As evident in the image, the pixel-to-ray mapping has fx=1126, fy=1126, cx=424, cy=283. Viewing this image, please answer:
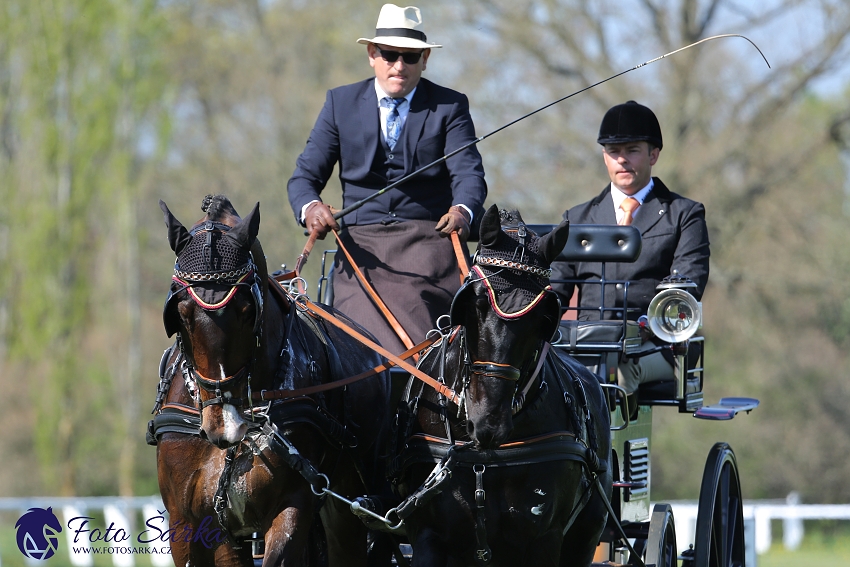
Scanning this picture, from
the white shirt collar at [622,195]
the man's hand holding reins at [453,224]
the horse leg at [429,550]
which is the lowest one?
the horse leg at [429,550]

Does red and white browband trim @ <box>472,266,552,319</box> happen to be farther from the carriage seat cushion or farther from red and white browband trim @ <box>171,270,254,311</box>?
the carriage seat cushion

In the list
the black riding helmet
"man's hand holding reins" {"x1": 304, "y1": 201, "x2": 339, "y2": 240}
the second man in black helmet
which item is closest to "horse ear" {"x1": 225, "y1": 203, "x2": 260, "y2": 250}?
"man's hand holding reins" {"x1": 304, "y1": 201, "x2": 339, "y2": 240}

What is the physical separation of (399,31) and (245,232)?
1.80 metres

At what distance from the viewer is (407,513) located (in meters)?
3.88

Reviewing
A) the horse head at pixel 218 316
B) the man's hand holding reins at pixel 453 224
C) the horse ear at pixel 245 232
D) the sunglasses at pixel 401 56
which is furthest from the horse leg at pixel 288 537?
the sunglasses at pixel 401 56

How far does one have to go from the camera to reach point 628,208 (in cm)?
609

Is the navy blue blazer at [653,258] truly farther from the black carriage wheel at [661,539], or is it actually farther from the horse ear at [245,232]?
the horse ear at [245,232]

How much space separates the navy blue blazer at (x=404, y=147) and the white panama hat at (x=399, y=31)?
292mm

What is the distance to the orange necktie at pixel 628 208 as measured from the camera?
19.9 feet

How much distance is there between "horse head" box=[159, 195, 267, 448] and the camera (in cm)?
346

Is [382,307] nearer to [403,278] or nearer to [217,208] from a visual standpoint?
[403,278]

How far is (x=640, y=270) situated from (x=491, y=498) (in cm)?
239

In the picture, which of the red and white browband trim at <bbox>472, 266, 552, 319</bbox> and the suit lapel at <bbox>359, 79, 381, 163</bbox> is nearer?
the red and white browband trim at <bbox>472, 266, 552, 319</bbox>

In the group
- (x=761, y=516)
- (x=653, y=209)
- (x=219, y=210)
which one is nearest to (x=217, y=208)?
(x=219, y=210)
